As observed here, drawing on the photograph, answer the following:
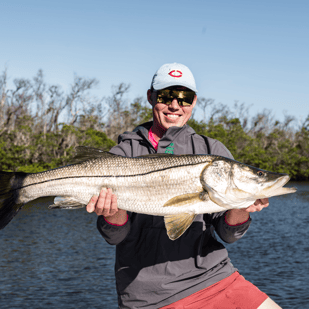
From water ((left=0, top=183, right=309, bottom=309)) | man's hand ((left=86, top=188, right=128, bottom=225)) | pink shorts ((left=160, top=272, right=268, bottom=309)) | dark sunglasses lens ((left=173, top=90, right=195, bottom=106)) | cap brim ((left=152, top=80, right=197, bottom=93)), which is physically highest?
cap brim ((left=152, top=80, right=197, bottom=93))

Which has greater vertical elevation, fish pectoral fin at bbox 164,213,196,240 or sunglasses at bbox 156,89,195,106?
sunglasses at bbox 156,89,195,106

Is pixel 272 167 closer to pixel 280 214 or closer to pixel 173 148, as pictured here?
pixel 280 214

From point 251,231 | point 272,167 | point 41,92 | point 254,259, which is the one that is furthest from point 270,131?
point 254,259

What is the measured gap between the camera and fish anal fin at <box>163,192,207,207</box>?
3107 mm

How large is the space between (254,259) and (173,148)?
14350mm

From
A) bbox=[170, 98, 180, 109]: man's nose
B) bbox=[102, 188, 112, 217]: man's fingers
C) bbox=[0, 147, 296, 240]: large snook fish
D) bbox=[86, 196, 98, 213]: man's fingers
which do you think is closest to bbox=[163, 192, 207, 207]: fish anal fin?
bbox=[0, 147, 296, 240]: large snook fish

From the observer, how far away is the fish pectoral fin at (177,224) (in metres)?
3.01

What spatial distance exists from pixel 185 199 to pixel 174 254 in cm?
54

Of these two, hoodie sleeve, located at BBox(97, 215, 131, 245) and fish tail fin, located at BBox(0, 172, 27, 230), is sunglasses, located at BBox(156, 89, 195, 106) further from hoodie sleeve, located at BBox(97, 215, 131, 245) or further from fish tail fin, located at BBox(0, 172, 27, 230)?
fish tail fin, located at BBox(0, 172, 27, 230)

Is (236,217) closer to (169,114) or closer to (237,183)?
(237,183)

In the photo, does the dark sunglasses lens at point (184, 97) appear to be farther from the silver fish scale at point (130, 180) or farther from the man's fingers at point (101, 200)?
the man's fingers at point (101, 200)

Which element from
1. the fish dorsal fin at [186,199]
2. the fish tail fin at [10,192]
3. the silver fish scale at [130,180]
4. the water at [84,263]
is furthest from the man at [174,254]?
the water at [84,263]

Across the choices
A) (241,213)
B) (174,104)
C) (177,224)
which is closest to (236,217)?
(241,213)

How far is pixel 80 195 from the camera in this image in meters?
3.30
